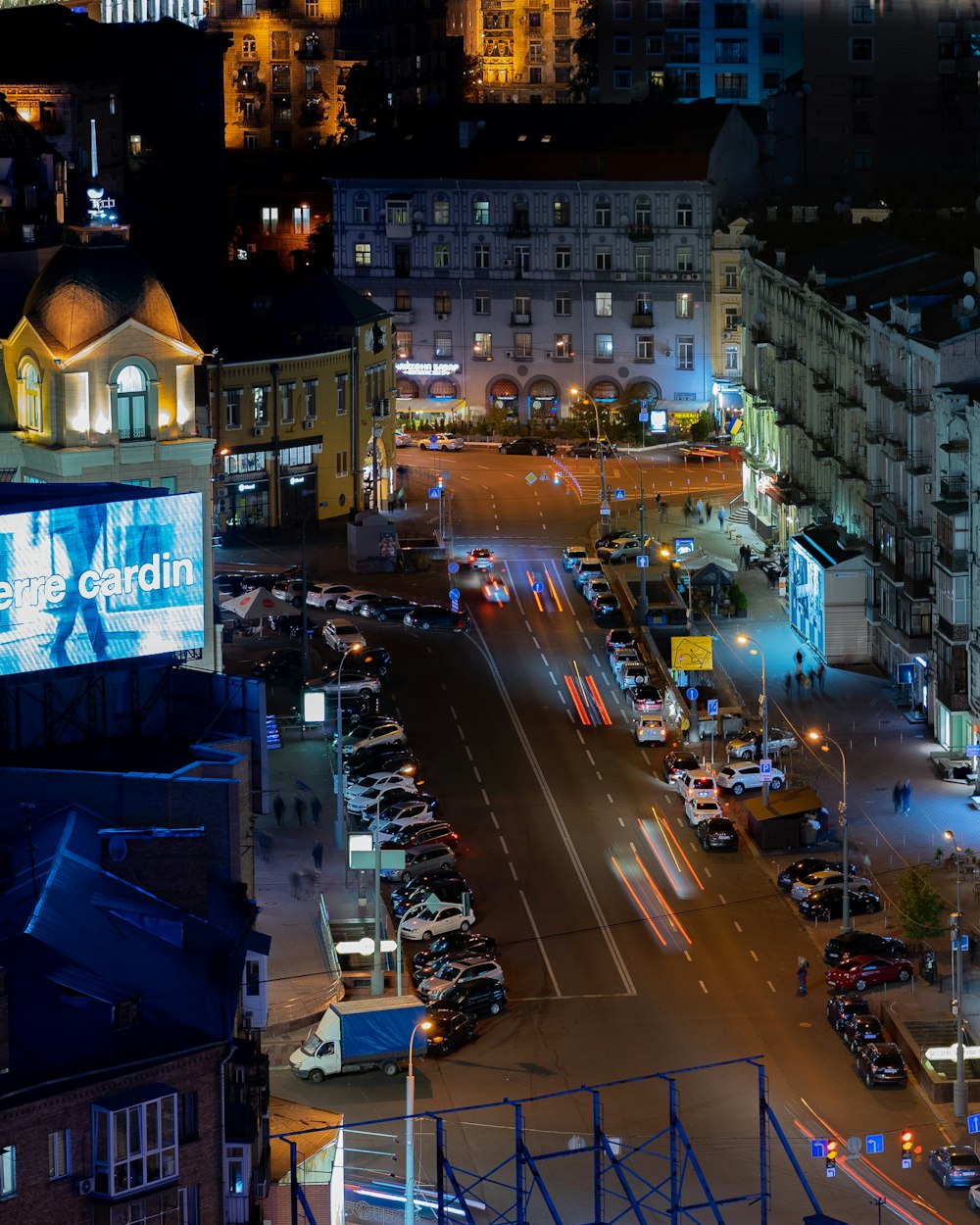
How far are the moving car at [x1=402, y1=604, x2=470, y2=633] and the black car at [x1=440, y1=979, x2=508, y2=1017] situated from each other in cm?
5007

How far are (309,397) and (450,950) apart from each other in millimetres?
73823

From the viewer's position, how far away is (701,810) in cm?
12481

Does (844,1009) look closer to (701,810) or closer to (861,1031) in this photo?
(861,1031)

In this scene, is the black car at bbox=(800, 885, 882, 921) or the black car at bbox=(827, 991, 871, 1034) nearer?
the black car at bbox=(827, 991, 871, 1034)

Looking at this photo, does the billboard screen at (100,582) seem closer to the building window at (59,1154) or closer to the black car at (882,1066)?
the building window at (59,1154)

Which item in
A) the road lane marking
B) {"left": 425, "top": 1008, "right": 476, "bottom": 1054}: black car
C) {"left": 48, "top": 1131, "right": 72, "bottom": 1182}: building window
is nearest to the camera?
{"left": 48, "top": 1131, "right": 72, "bottom": 1182}: building window

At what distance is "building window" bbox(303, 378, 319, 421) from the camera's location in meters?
179

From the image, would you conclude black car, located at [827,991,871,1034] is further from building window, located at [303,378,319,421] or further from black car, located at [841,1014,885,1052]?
building window, located at [303,378,319,421]

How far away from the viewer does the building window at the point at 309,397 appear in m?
179

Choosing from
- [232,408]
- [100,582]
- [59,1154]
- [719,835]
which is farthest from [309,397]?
[59,1154]

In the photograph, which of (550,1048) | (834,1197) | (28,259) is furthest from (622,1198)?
(28,259)

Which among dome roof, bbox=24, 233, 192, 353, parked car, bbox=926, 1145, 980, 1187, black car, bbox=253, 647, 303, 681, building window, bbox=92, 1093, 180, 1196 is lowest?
parked car, bbox=926, 1145, 980, 1187

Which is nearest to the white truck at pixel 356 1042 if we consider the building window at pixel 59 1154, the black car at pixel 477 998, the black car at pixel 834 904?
the black car at pixel 477 998

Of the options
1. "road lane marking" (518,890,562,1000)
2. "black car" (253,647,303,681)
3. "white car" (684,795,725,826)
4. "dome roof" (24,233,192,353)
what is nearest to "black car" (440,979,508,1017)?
"road lane marking" (518,890,562,1000)
